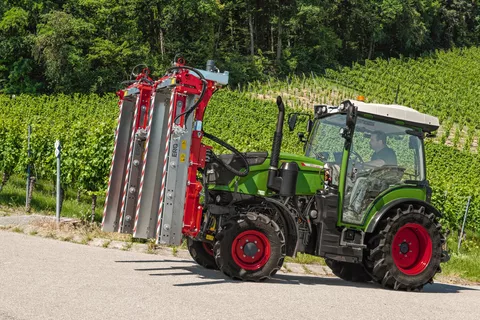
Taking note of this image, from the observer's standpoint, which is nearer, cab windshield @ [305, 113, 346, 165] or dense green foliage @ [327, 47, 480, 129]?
cab windshield @ [305, 113, 346, 165]

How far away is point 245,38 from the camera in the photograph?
72.9m

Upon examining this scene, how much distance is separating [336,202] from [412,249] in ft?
4.78

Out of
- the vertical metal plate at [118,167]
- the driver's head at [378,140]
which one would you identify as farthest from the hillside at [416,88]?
the vertical metal plate at [118,167]

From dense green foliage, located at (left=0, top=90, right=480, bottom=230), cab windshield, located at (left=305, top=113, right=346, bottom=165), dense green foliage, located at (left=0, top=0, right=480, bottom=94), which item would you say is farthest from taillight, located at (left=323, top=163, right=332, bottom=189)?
dense green foliage, located at (left=0, top=0, right=480, bottom=94)

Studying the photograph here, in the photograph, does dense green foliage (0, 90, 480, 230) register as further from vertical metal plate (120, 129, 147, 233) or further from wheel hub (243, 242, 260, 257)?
wheel hub (243, 242, 260, 257)

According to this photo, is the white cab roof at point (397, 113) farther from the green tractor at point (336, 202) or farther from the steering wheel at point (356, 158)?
the steering wheel at point (356, 158)

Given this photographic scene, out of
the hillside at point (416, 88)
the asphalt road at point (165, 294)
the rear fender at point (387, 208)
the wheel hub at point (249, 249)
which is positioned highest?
the hillside at point (416, 88)

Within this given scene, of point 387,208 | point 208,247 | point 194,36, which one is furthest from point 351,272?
point 194,36

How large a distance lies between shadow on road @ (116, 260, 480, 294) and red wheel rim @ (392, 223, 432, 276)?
0.40 metres

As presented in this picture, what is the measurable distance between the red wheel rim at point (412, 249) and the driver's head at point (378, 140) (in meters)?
1.21

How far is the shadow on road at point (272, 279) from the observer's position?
834 centimetres

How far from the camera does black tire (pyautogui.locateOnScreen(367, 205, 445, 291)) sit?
9.17 metres

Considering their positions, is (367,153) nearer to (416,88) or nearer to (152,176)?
(152,176)

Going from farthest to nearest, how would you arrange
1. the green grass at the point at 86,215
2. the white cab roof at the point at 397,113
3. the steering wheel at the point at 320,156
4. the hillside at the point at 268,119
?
the hillside at the point at 268,119, the green grass at the point at 86,215, the steering wheel at the point at 320,156, the white cab roof at the point at 397,113
